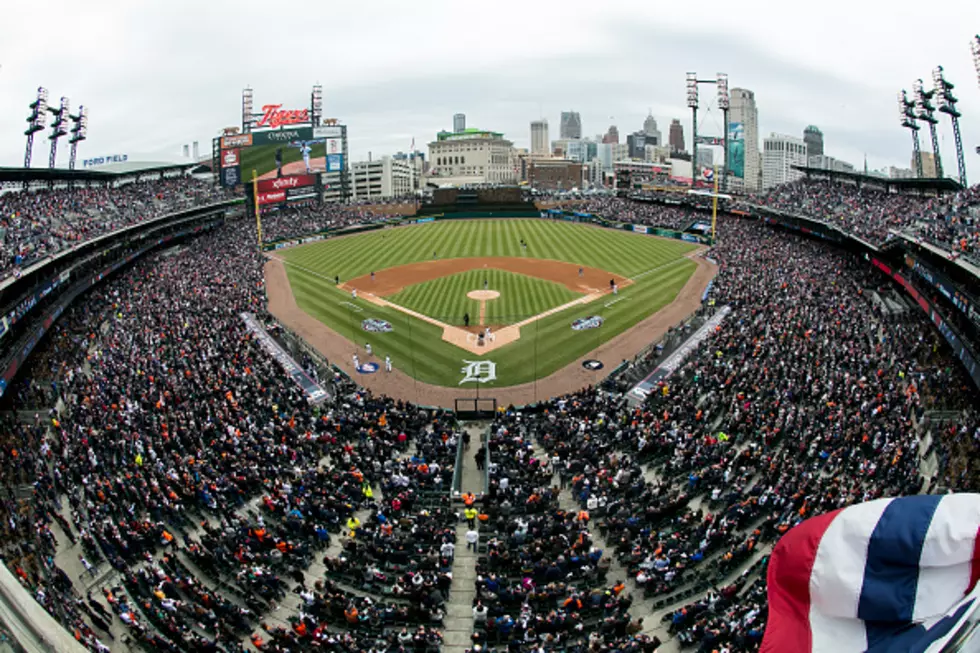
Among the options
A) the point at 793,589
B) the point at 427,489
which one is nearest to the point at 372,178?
Answer: the point at 427,489

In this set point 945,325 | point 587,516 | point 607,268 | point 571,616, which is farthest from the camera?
point 607,268

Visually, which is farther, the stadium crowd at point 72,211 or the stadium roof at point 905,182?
the stadium roof at point 905,182

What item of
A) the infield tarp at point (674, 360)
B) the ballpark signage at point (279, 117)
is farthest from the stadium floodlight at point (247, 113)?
the infield tarp at point (674, 360)

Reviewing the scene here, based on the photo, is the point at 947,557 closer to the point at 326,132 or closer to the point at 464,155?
the point at 326,132

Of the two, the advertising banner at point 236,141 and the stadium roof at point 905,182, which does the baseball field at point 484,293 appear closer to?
the stadium roof at point 905,182

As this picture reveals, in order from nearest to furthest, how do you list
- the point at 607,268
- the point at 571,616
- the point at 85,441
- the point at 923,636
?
the point at 923,636 → the point at 571,616 → the point at 85,441 → the point at 607,268

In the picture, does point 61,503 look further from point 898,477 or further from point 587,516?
point 898,477

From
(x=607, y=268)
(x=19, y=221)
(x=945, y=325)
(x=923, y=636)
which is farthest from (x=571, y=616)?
(x=19, y=221)

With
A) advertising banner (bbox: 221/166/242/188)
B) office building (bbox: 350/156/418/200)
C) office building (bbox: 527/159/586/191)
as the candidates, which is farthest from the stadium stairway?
office building (bbox: 527/159/586/191)
